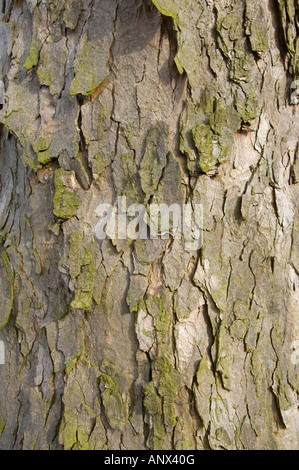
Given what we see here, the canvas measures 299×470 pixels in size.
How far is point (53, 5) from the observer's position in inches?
51.6

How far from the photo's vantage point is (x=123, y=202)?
125cm

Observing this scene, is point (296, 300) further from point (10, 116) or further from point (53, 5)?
point (53, 5)

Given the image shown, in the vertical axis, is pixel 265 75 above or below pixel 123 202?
above

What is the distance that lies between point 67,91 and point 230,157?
57 centimetres

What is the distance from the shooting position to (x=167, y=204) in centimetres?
124

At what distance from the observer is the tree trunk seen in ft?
4.06

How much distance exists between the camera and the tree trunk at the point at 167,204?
4.06 ft
